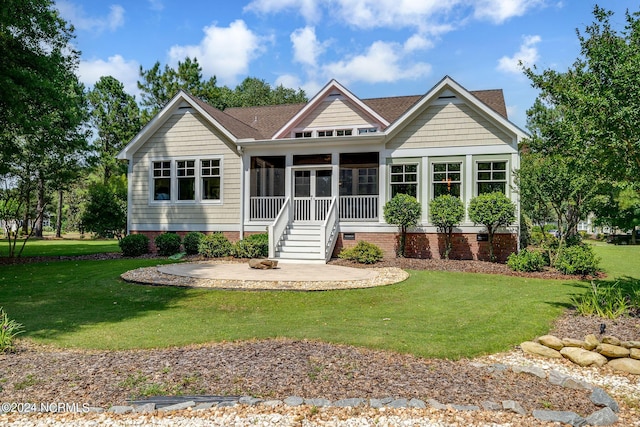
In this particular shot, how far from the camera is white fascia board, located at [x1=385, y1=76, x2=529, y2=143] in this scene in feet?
46.3

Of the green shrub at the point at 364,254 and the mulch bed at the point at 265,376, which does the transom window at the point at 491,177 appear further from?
the mulch bed at the point at 265,376

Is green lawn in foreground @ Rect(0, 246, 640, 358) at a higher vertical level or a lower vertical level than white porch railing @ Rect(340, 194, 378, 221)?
lower

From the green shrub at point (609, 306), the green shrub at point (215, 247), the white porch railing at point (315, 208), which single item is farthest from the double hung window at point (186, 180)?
the green shrub at point (609, 306)

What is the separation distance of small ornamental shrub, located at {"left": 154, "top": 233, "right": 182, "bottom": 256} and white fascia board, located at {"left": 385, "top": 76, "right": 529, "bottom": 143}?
30.3ft

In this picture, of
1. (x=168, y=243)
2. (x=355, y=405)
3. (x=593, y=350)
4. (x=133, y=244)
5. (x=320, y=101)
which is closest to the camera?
(x=355, y=405)

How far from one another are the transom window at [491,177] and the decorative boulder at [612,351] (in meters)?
9.97

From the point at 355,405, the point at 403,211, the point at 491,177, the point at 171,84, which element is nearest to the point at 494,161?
the point at 491,177

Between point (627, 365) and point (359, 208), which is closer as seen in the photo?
point (627, 365)

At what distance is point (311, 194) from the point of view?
16641 mm

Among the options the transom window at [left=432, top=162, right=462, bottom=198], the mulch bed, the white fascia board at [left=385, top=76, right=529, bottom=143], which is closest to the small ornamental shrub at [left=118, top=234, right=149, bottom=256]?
the white fascia board at [left=385, top=76, right=529, bottom=143]

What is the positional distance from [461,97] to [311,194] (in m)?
6.65

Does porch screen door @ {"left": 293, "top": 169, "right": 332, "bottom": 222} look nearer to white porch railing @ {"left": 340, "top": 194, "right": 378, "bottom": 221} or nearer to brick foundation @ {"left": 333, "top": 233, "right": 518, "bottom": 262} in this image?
white porch railing @ {"left": 340, "top": 194, "right": 378, "bottom": 221}

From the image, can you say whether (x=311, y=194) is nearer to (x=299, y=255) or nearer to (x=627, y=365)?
(x=299, y=255)

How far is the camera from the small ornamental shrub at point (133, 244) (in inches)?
646
